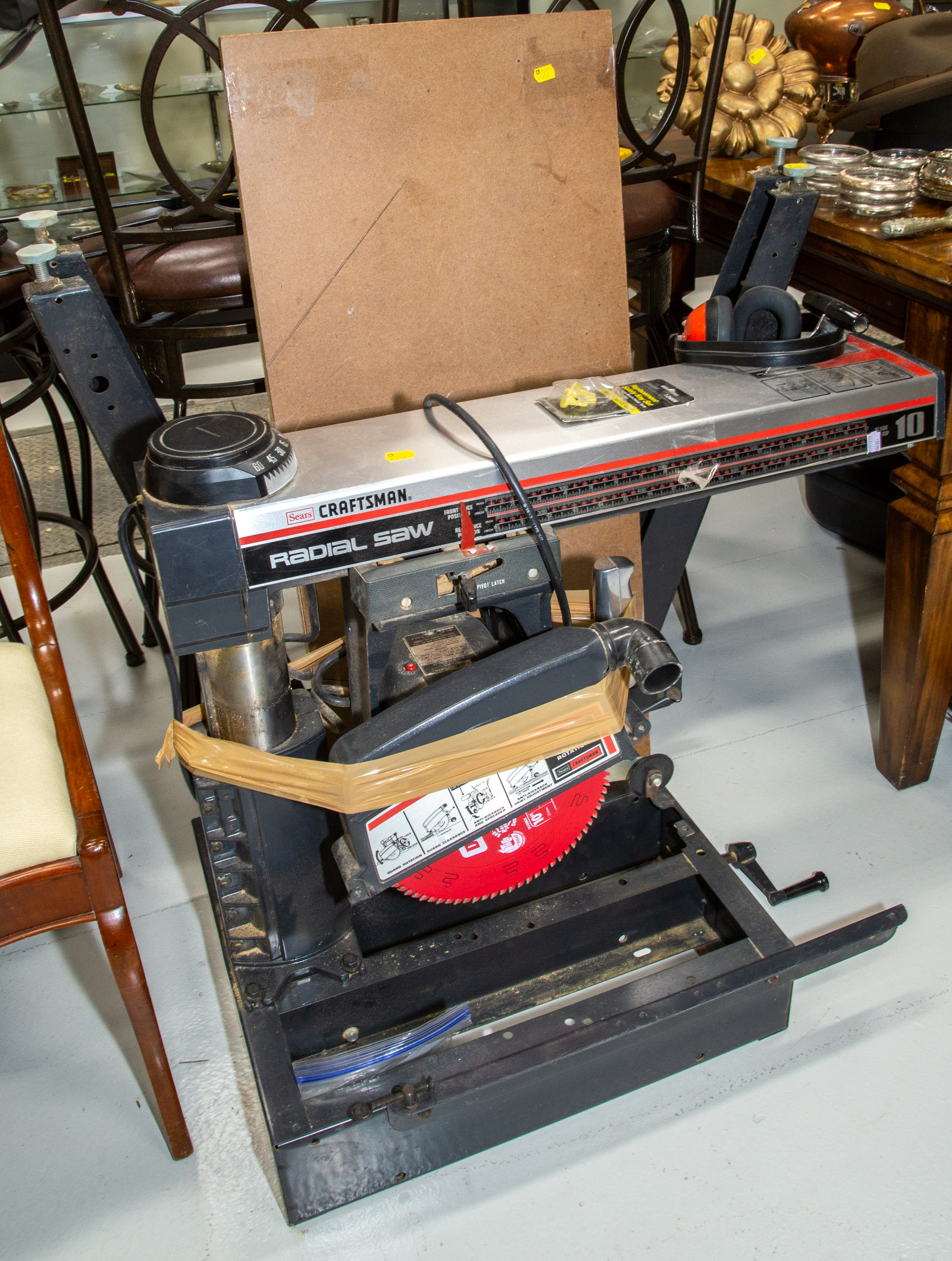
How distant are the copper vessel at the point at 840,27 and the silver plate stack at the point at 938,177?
1.84 ft

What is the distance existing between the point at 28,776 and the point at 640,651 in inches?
28.2

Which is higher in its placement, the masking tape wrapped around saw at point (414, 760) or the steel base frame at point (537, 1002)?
the masking tape wrapped around saw at point (414, 760)

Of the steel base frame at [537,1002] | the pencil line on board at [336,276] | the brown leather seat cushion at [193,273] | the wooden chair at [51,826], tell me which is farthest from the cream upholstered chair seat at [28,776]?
the brown leather seat cushion at [193,273]

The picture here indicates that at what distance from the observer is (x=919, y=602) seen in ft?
5.39

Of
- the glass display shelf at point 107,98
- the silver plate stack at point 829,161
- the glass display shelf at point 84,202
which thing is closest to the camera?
the silver plate stack at point 829,161

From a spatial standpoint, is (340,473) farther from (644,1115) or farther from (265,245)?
(644,1115)

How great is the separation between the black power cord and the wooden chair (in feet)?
1.81

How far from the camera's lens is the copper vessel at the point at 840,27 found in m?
2.06

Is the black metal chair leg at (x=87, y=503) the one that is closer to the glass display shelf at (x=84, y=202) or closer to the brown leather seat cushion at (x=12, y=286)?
the brown leather seat cushion at (x=12, y=286)

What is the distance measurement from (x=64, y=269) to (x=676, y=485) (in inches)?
29.2

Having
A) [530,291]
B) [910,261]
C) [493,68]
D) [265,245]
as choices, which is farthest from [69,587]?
[910,261]

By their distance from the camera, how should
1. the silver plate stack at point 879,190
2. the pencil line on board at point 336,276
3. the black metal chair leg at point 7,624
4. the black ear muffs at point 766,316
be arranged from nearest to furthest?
the black ear muffs at point 766,316 < the pencil line on board at point 336,276 < the silver plate stack at point 879,190 < the black metal chair leg at point 7,624

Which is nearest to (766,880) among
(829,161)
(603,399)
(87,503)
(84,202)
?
(603,399)

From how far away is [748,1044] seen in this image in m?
1.41
